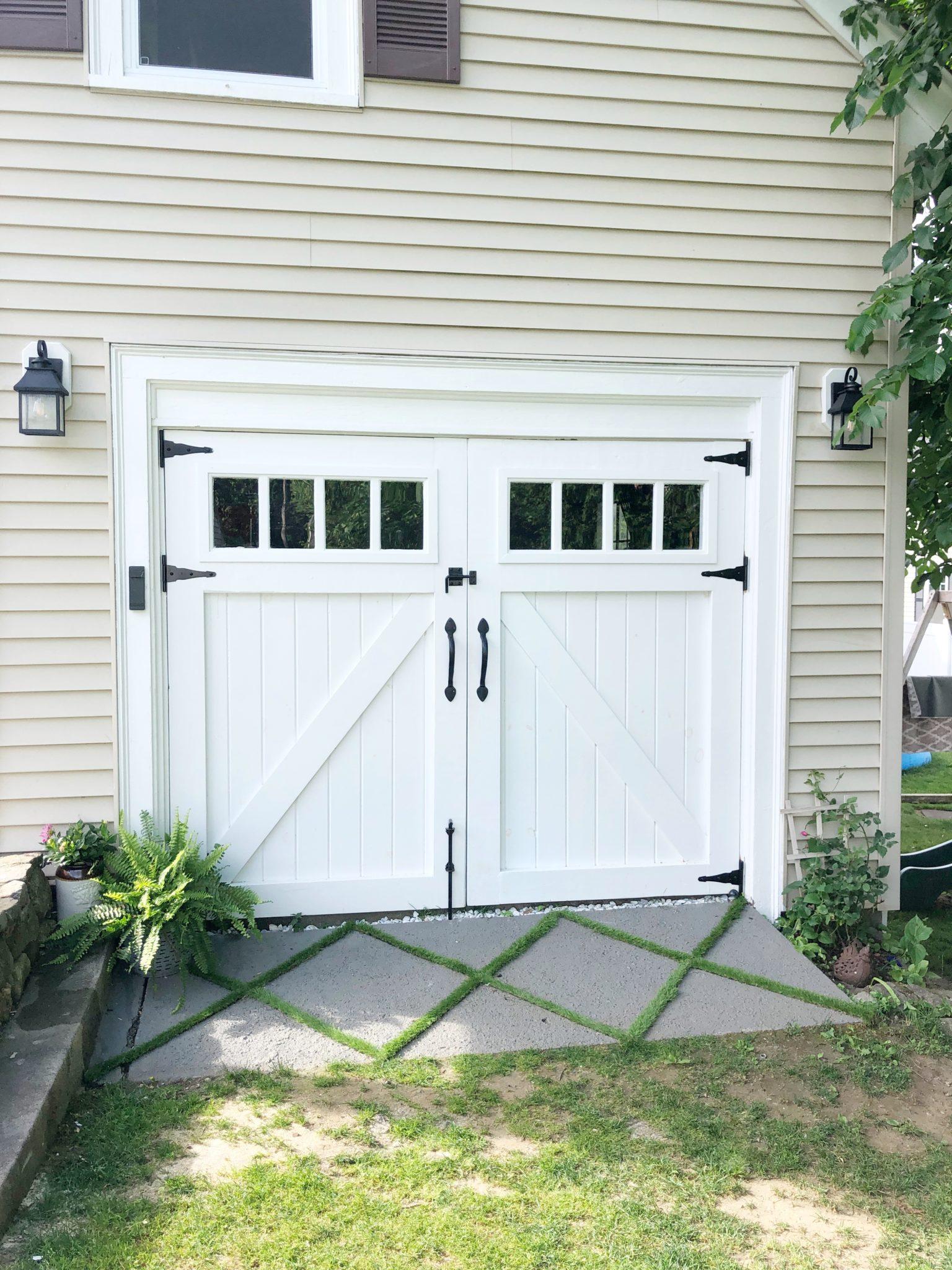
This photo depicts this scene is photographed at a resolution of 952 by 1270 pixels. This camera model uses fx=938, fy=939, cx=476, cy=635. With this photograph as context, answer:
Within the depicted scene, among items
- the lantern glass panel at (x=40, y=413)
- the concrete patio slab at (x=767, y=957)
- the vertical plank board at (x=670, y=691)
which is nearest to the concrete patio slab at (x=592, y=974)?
the concrete patio slab at (x=767, y=957)

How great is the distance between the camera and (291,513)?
330 centimetres

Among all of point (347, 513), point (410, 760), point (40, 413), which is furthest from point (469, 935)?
point (40, 413)

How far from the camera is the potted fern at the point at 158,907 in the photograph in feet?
9.28

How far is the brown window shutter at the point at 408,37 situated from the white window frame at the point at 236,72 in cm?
5

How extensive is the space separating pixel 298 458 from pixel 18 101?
4.61 feet

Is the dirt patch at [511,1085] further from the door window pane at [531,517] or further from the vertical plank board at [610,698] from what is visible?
the door window pane at [531,517]

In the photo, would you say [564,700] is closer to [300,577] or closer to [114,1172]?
[300,577]

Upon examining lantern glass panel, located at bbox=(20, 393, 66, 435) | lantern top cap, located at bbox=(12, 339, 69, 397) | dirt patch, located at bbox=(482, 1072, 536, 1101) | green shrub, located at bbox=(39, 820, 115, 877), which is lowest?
dirt patch, located at bbox=(482, 1072, 536, 1101)

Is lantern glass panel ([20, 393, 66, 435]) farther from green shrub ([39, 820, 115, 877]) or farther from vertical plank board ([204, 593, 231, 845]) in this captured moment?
green shrub ([39, 820, 115, 877])

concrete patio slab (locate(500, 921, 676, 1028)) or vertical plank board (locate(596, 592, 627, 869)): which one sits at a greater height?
vertical plank board (locate(596, 592, 627, 869))

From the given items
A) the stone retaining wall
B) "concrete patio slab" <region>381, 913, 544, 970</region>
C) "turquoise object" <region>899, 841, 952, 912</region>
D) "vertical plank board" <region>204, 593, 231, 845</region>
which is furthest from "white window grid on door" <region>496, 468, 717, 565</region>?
the stone retaining wall

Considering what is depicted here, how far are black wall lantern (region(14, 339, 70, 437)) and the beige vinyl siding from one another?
97 millimetres

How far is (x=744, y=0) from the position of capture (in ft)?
11.0

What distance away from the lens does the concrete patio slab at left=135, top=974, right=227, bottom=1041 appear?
9.01ft
